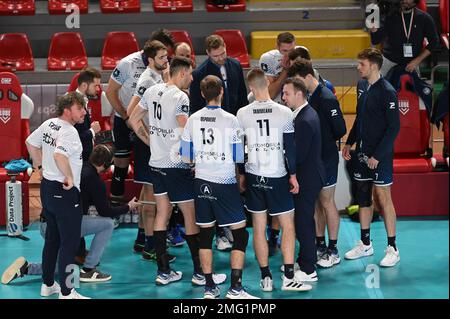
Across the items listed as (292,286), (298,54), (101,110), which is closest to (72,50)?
(101,110)

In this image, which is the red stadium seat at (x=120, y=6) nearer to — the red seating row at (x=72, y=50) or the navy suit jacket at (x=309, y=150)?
the red seating row at (x=72, y=50)

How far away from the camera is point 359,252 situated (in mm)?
8633

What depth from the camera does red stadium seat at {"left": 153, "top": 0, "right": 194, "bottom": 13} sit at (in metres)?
13.6

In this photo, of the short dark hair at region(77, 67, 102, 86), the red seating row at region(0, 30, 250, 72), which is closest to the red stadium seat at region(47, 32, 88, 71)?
the red seating row at region(0, 30, 250, 72)

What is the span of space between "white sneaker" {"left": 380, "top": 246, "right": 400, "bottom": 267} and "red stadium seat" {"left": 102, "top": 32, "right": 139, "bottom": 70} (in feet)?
18.7

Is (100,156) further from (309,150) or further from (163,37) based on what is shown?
(309,150)

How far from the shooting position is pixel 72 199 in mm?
7246

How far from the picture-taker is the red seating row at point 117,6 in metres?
13.6

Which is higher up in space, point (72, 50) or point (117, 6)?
point (117, 6)

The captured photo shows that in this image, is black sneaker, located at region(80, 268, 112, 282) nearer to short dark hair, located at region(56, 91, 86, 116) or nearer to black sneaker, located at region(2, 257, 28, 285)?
black sneaker, located at region(2, 257, 28, 285)

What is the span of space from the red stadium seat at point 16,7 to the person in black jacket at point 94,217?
244 inches

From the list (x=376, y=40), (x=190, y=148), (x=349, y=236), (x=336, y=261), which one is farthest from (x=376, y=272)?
(x=376, y=40)

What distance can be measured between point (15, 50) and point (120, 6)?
1712 mm

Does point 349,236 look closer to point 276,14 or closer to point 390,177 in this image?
point 390,177
